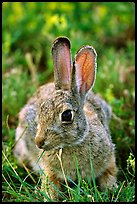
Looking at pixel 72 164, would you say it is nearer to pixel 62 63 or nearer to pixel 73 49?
pixel 62 63

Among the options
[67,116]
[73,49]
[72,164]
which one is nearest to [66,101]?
[67,116]

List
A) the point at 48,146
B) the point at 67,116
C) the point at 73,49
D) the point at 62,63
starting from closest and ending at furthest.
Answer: the point at 48,146 → the point at 67,116 → the point at 62,63 → the point at 73,49

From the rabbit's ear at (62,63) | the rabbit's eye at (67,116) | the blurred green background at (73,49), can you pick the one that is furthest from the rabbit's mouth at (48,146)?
the blurred green background at (73,49)

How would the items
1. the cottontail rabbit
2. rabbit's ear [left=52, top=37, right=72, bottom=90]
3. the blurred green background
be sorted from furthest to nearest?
1. the blurred green background
2. rabbit's ear [left=52, top=37, right=72, bottom=90]
3. the cottontail rabbit

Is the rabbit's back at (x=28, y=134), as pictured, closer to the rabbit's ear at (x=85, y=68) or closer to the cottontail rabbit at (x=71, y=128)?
the cottontail rabbit at (x=71, y=128)

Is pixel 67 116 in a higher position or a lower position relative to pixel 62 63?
lower

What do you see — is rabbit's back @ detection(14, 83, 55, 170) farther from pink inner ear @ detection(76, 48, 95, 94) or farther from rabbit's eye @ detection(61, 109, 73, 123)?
rabbit's eye @ detection(61, 109, 73, 123)

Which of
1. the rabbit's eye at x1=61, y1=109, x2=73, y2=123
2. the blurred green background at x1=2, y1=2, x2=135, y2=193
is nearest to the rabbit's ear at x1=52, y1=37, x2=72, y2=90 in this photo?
the rabbit's eye at x1=61, y1=109, x2=73, y2=123
